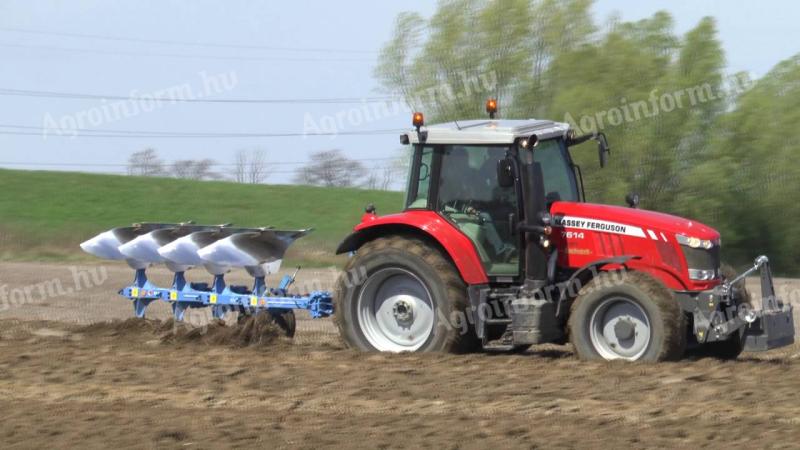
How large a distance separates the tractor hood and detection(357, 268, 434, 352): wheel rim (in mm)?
1305

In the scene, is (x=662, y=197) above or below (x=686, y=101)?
below

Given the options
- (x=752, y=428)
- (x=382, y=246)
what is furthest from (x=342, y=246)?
(x=752, y=428)

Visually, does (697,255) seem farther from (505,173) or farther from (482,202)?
(482,202)

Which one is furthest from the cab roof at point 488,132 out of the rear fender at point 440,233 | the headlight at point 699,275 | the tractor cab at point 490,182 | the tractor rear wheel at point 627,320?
A: the headlight at point 699,275

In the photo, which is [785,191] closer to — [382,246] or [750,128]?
[750,128]

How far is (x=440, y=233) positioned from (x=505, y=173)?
798 millimetres

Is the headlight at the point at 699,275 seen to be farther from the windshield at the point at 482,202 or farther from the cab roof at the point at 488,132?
the cab roof at the point at 488,132

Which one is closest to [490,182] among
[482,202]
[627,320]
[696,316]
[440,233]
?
[482,202]

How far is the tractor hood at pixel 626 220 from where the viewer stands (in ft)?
31.3

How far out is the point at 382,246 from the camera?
10.2 m

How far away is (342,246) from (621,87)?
15.9m

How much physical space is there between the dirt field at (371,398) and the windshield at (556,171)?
133 cm

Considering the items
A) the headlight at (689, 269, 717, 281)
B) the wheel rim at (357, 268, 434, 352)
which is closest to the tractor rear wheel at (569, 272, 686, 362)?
the headlight at (689, 269, 717, 281)

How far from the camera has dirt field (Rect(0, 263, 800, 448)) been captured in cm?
689
